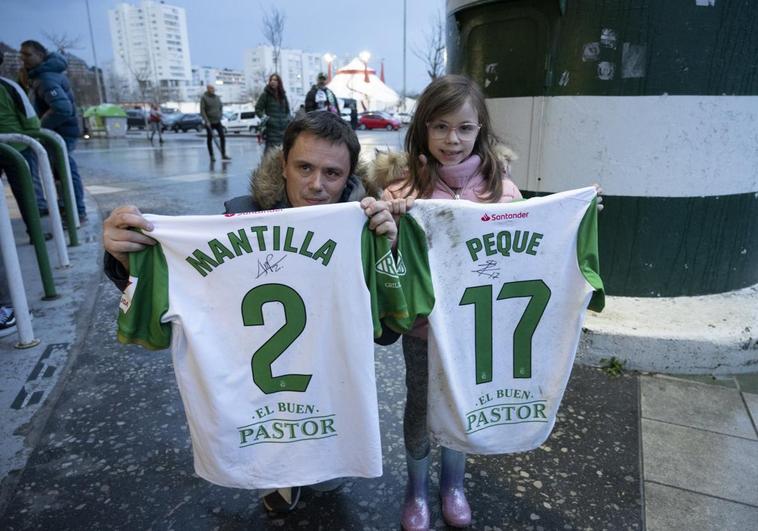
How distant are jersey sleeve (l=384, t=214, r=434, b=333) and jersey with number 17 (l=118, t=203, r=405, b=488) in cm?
7

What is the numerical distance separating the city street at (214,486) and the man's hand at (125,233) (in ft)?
3.77

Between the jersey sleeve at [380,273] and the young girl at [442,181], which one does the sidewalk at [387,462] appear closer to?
the young girl at [442,181]

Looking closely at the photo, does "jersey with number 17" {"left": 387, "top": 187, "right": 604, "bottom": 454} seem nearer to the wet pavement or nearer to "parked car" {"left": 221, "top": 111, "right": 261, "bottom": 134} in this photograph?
the wet pavement

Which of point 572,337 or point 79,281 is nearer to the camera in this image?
point 572,337

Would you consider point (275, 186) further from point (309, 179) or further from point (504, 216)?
point (504, 216)

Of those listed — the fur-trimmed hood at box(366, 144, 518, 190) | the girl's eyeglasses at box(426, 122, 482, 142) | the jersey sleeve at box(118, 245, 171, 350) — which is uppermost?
the girl's eyeglasses at box(426, 122, 482, 142)

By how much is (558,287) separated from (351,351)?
80 cm

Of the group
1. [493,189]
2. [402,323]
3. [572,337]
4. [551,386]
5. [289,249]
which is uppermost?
[493,189]

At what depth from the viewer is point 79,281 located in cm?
438

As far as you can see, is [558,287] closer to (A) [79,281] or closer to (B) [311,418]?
(B) [311,418]

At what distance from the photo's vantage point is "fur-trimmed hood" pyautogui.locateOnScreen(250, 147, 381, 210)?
6.27ft

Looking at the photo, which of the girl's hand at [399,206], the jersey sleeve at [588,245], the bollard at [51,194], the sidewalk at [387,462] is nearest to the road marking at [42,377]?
the sidewalk at [387,462]

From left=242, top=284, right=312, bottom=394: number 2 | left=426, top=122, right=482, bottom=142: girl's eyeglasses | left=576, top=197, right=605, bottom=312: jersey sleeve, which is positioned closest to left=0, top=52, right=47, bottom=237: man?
left=242, top=284, right=312, bottom=394: number 2

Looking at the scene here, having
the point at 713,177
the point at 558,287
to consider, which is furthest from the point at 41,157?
the point at 713,177
